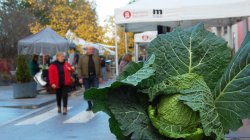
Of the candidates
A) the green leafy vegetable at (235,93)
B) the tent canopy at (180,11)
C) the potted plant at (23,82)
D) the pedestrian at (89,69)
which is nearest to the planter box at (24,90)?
the potted plant at (23,82)

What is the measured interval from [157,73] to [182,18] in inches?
274

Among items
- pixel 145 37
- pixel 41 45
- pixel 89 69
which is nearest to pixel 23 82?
pixel 41 45

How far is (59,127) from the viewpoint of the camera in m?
9.94

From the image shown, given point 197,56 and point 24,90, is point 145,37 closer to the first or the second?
point 24,90

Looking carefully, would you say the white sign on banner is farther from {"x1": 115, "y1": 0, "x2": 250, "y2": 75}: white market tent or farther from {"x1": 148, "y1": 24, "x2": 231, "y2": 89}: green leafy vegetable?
{"x1": 148, "y1": 24, "x2": 231, "y2": 89}: green leafy vegetable

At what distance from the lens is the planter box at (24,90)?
16875 mm

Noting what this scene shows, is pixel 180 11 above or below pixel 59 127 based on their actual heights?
above

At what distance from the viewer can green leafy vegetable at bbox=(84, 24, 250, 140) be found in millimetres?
1851

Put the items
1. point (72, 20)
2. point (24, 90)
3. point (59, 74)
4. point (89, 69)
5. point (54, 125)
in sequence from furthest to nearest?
point (72, 20), point (24, 90), point (89, 69), point (59, 74), point (54, 125)

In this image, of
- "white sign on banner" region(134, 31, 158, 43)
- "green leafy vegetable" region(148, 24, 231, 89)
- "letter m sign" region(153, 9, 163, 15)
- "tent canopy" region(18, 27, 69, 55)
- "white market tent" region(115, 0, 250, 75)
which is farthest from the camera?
"white sign on banner" region(134, 31, 158, 43)

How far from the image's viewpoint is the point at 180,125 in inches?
73.9

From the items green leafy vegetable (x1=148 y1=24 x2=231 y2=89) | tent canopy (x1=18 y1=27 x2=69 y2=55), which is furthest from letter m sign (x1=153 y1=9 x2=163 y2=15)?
tent canopy (x1=18 y1=27 x2=69 y2=55)

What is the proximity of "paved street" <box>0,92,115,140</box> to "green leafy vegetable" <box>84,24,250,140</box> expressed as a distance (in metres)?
5.77

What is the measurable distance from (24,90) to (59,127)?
7.39m
